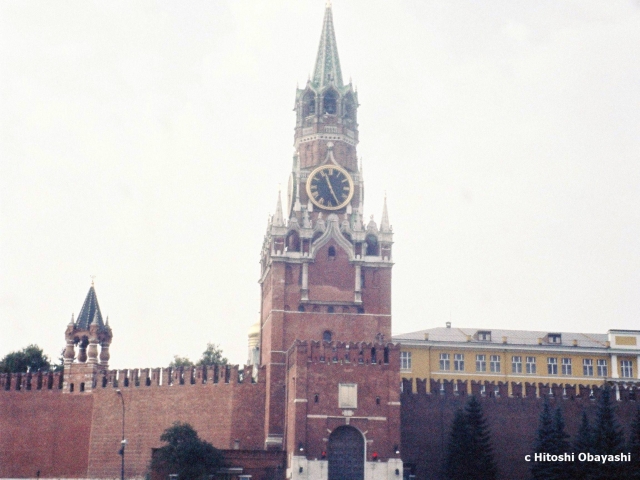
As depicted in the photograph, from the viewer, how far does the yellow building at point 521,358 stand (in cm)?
8544

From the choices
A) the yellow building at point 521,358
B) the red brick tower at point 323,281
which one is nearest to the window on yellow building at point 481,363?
the yellow building at point 521,358

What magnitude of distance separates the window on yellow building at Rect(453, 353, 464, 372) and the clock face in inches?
628

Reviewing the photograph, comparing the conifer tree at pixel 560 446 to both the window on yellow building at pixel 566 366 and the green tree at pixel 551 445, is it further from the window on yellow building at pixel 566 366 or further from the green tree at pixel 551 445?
the window on yellow building at pixel 566 366

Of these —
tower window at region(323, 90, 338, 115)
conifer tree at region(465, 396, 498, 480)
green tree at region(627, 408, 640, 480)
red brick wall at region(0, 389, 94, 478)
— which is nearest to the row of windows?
conifer tree at region(465, 396, 498, 480)

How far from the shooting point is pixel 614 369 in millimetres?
87000

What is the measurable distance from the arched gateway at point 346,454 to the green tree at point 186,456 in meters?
6.57

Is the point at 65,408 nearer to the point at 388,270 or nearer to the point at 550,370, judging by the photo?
the point at 388,270

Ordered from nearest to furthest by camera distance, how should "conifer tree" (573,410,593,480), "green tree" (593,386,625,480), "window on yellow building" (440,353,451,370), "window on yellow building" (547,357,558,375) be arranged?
"green tree" (593,386,625,480) < "conifer tree" (573,410,593,480) < "window on yellow building" (440,353,451,370) < "window on yellow building" (547,357,558,375)

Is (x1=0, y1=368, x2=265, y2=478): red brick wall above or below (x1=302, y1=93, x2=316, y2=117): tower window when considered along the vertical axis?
below

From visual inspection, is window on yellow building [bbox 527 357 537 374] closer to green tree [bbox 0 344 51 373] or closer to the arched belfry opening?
the arched belfry opening

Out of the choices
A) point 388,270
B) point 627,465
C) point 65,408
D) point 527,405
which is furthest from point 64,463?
point 627,465

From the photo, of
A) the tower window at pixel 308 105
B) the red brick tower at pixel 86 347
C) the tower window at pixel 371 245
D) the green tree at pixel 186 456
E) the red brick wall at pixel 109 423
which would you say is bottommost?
the green tree at pixel 186 456

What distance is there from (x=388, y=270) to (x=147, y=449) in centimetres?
1957

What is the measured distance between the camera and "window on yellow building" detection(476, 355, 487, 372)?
282ft
